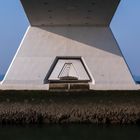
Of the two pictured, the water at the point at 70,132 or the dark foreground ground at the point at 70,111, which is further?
the dark foreground ground at the point at 70,111

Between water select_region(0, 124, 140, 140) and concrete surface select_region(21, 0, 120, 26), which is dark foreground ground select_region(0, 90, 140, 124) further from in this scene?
concrete surface select_region(21, 0, 120, 26)

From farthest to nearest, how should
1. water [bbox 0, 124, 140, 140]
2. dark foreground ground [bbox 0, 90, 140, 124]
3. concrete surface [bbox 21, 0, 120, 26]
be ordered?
concrete surface [bbox 21, 0, 120, 26]
dark foreground ground [bbox 0, 90, 140, 124]
water [bbox 0, 124, 140, 140]

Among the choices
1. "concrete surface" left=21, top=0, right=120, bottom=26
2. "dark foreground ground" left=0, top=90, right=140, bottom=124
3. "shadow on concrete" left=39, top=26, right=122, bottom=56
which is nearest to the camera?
"dark foreground ground" left=0, top=90, right=140, bottom=124

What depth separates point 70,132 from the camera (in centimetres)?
1401

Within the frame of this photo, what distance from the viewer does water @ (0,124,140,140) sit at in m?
13.4

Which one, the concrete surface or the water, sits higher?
the concrete surface

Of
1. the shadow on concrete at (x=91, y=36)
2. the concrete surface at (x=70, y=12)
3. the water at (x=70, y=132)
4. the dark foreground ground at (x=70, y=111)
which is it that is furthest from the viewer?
the shadow on concrete at (x=91, y=36)

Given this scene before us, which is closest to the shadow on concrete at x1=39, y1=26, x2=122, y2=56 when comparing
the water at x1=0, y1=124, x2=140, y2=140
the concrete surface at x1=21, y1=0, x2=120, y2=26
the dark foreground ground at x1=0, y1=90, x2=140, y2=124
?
the concrete surface at x1=21, y1=0, x2=120, y2=26

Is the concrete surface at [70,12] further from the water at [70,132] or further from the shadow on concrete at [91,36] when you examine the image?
the water at [70,132]

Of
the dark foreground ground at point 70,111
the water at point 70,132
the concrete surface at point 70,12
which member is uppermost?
the concrete surface at point 70,12

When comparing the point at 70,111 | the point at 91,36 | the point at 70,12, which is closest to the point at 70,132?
the point at 70,111

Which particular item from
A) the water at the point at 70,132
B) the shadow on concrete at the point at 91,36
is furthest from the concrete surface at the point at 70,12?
the water at the point at 70,132

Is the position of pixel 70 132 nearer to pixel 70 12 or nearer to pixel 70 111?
pixel 70 111

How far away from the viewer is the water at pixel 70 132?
1343 cm
